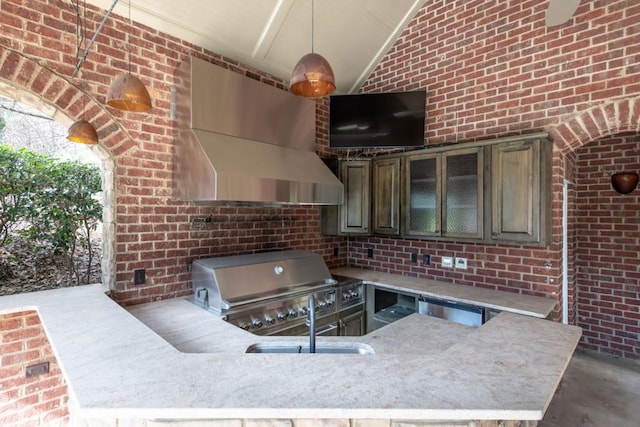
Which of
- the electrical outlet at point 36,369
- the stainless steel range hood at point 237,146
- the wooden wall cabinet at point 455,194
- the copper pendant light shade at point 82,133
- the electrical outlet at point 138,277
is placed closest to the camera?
the copper pendant light shade at point 82,133

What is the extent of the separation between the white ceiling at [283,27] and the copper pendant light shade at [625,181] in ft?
8.93

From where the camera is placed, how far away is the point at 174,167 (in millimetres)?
2623

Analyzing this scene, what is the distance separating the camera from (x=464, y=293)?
284 cm

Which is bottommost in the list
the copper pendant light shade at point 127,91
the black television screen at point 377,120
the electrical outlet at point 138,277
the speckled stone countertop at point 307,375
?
the speckled stone countertop at point 307,375

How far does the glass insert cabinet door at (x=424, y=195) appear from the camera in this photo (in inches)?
121

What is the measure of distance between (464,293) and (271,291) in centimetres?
170

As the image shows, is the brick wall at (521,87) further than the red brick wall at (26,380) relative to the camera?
Yes

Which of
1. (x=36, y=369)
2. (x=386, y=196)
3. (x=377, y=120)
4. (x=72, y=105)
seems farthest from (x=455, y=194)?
(x=36, y=369)

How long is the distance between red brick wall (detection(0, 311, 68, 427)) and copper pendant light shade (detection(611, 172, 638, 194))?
5160mm

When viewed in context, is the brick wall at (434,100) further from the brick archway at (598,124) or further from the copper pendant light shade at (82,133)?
the copper pendant light shade at (82,133)

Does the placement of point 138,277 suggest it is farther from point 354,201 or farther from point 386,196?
point 386,196

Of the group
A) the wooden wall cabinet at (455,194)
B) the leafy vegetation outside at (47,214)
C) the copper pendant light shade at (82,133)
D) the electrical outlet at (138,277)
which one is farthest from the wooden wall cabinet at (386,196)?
the leafy vegetation outside at (47,214)

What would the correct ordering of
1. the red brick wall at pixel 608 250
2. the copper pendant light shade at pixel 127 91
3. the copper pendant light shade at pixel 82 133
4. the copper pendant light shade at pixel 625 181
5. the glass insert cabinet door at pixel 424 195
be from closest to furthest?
the copper pendant light shade at pixel 127 91
the copper pendant light shade at pixel 82 133
the glass insert cabinet door at pixel 424 195
the copper pendant light shade at pixel 625 181
the red brick wall at pixel 608 250

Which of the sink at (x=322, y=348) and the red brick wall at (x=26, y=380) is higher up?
the sink at (x=322, y=348)
